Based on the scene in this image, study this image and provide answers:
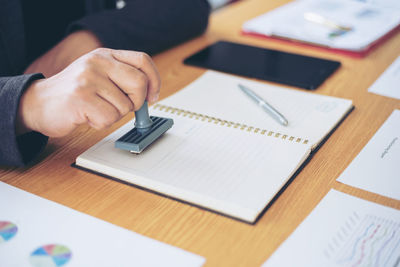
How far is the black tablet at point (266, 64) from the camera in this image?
2.98ft

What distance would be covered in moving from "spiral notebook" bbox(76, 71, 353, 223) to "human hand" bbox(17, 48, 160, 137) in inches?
2.8

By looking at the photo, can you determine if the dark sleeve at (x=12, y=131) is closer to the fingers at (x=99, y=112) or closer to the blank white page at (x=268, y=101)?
the fingers at (x=99, y=112)

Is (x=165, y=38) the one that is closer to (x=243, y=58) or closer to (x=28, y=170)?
(x=243, y=58)

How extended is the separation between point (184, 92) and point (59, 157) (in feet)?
0.94

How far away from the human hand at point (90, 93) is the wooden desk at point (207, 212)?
0.07 meters

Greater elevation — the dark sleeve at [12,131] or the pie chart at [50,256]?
the dark sleeve at [12,131]

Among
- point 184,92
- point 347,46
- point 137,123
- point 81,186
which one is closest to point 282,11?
point 347,46

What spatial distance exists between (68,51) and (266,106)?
486 mm

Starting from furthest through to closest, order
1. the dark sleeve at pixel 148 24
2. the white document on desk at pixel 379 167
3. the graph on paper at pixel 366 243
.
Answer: the dark sleeve at pixel 148 24 < the white document on desk at pixel 379 167 < the graph on paper at pixel 366 243

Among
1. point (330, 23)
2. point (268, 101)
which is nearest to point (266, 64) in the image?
point (268, 101)

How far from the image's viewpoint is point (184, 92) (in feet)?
2.82

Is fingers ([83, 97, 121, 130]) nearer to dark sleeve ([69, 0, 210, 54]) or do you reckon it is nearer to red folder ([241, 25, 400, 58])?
dark sleeve ([69, 0, 210, 54])

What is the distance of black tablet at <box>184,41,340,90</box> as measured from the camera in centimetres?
91

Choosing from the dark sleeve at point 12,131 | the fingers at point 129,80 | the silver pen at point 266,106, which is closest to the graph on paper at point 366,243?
the silver pen at point 266,106
